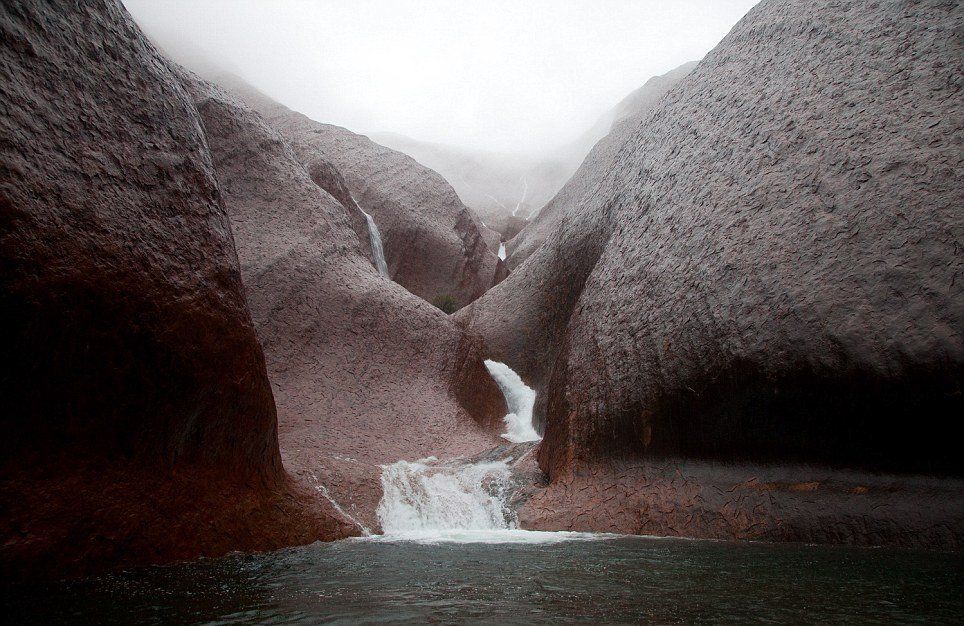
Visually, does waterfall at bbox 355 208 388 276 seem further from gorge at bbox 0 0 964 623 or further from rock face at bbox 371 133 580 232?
rock face at bbox 371 133 580 232

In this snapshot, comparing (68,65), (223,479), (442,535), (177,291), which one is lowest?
(442,535)

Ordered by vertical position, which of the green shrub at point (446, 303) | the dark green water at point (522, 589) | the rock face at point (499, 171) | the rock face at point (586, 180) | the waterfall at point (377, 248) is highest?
the rock face at point (499, 171)

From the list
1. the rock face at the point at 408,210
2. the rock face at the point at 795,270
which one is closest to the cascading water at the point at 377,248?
the rock face at the point at 408,210

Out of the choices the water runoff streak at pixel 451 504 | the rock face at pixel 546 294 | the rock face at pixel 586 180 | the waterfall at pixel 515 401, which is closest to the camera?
the water runoff streak at pixel 451 504

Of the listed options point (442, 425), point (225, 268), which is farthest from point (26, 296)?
point (442, 425)

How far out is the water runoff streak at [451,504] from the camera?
7059mm

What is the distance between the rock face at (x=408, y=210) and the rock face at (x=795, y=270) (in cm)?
1181

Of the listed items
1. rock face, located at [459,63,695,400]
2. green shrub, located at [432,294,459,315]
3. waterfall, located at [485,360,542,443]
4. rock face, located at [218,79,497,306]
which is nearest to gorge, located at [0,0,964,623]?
rock face, located at [459,63,695,400]

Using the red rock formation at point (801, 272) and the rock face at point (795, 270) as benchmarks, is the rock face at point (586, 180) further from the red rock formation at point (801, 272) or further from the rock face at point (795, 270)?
the red rock formation at point (801, 272)

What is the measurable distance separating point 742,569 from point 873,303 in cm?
302

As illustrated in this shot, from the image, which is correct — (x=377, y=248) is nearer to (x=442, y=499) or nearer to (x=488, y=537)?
(x=442, y=499)

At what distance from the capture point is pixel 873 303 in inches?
225

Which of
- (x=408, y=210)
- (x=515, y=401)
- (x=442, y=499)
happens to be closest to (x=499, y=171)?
(x=408, y=210)

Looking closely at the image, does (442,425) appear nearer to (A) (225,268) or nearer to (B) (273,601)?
(A) (225,268)
